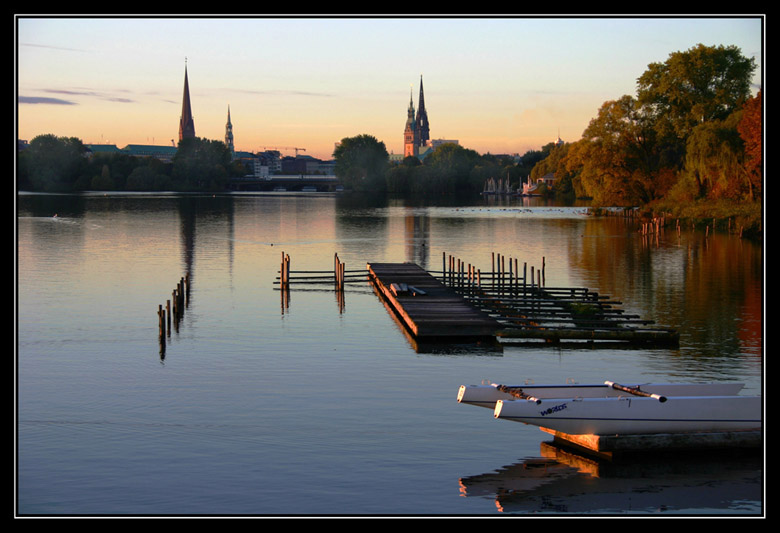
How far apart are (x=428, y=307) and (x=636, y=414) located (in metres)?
19.2

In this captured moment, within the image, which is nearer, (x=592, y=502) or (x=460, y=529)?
(x=460, y=529)

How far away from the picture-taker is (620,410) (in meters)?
21.5

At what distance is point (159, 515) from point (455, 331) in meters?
18.5

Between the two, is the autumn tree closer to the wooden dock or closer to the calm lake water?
the calm lake water

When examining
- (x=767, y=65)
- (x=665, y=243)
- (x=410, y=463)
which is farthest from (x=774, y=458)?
(x=665, y=243)

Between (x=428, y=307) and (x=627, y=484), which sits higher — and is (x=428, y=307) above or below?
above

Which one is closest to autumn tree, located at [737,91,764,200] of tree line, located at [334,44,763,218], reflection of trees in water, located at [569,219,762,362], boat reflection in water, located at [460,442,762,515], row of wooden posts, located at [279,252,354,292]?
tree line, located at [334,44,763,218]

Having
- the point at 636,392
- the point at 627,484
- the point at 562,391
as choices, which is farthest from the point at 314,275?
the point at 627,484

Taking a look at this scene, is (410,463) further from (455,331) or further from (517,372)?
(455,331)

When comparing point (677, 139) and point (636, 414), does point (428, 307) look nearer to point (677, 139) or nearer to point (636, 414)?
point (636, 414)

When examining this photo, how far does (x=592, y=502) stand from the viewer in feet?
64.3

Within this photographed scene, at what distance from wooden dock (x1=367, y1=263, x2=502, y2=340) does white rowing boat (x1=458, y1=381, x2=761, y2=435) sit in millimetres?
13009

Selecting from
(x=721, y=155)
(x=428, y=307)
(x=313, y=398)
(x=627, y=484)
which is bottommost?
(x=627, y=484)

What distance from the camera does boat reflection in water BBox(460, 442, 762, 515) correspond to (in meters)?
19.4
